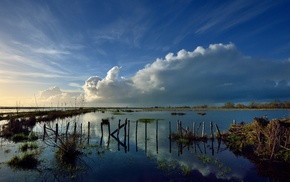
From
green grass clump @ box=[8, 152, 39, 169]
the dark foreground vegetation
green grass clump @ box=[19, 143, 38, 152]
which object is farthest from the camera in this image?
green grass clump @ box=[19, 143, 38, 152]

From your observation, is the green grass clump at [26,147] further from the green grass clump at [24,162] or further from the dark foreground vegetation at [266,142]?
the dark foreground vegetation at [266,142]

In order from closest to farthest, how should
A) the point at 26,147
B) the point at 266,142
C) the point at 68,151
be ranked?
the point at 68,151, the point at 266,142, the point at 26,147

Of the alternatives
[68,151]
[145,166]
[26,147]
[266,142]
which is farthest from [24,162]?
[266,142]

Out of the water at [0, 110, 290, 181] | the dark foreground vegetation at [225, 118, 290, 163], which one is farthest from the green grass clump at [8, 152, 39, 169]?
the dark foreground vegetation at [225, 118, 290, 163]

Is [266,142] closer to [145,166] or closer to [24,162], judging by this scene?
[145,166]

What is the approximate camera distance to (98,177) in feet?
48.6

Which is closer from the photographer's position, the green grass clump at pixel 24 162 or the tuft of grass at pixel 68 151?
the green grass clump at pixel 24 162

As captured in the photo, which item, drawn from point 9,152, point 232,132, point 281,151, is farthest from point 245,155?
point 9,152

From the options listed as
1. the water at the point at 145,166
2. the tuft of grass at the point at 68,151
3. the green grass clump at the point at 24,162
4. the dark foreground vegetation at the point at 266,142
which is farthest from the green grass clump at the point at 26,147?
the dark foreground vegetation at the point at 266,142

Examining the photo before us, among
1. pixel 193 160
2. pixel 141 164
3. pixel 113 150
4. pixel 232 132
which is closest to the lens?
pixel 141 164

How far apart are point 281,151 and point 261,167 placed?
4201mm

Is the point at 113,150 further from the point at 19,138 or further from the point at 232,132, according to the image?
the point at 232,132

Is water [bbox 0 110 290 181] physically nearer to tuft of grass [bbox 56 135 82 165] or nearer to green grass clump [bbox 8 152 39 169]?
green grass clump [bbox 8 152 39 169]

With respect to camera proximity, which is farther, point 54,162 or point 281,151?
point 281,151
